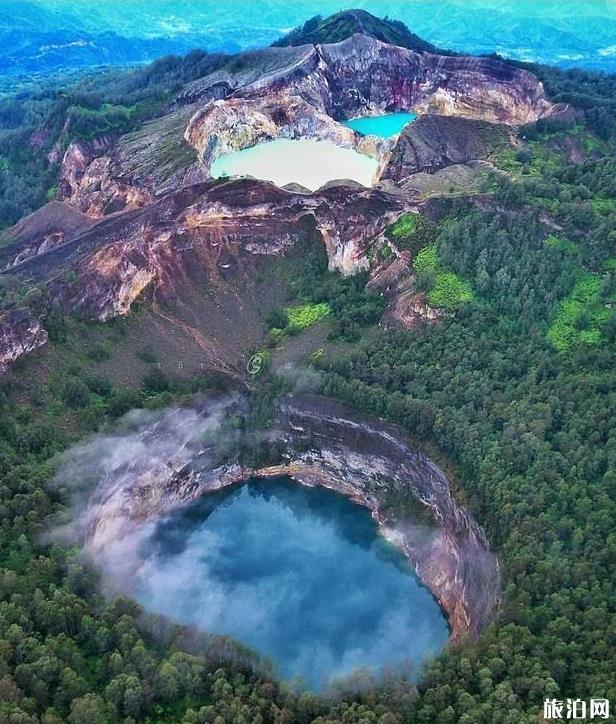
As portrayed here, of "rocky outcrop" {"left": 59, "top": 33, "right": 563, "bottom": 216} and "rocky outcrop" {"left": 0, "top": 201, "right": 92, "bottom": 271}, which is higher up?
"rocky outcrop" {"left": 59, "top": 33, "right": 563, "bottom": 216}

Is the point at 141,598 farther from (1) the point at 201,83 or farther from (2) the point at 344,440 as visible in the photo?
(1) the point at 201,83

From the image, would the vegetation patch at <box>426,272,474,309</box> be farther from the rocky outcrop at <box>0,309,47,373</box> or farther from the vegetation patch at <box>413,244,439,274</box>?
the rocky outcrop at <box>0,309,47,373</box>

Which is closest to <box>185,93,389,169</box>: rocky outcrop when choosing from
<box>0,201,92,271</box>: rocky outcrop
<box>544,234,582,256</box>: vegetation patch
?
<box>0,201,92,271</box>: rocky outcrop

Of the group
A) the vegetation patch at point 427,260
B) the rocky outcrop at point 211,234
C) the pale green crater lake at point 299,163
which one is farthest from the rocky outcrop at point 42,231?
the vegetation patch at point 427,260

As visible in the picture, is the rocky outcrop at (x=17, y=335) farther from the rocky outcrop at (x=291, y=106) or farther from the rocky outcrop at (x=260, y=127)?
the rocky outcrop at (x=260, y=127)

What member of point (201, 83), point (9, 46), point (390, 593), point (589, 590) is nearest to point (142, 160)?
point (201, 83)
